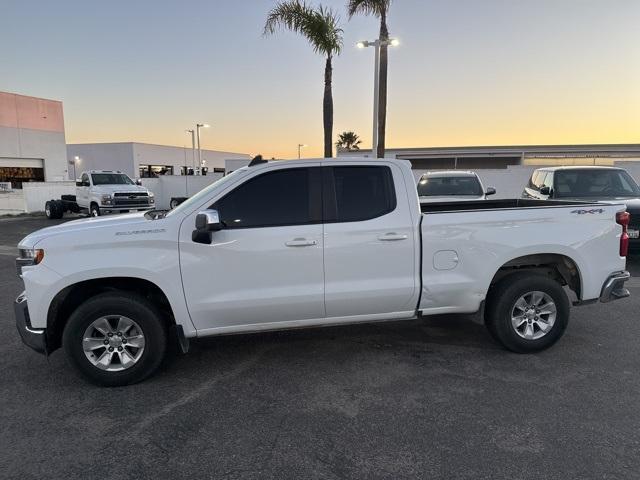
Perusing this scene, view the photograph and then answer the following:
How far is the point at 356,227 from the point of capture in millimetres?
4184

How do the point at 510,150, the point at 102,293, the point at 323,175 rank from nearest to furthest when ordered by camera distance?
the point at 102,293 → the point at 323,175 → the point at 510,150

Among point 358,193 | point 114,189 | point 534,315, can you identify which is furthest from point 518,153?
point 358,193

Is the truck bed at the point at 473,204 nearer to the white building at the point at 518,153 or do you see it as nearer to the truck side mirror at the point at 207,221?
the truck side mirror at the point at 207,221

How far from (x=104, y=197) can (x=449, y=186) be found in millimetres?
12909

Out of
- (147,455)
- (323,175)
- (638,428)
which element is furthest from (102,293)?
(638,428)

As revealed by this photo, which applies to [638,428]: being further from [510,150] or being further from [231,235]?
[510,150]

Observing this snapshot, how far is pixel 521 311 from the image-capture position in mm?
4602

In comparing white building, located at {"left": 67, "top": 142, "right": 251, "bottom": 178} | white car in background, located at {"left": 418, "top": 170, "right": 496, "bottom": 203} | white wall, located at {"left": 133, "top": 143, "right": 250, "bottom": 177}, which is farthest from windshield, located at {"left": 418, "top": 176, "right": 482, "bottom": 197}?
white wall, located at {"left": 133, "top": 143, "right": 250, "bottom": 177}

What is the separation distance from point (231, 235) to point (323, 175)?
3.35 feet

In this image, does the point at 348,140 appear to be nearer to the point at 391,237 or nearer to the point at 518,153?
the point at 518,153

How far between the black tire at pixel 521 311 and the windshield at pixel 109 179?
58.8ft

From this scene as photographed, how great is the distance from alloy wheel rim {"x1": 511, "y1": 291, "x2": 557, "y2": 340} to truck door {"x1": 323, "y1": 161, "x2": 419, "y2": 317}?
111cm

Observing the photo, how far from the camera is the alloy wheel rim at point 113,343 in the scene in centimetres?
394

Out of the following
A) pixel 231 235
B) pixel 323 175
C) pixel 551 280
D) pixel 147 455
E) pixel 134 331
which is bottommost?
pixel 147 455
